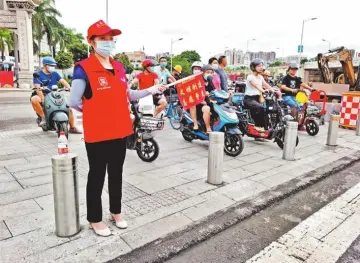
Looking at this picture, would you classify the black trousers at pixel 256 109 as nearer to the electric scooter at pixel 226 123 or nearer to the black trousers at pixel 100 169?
the electric scooter at pixel 226 123

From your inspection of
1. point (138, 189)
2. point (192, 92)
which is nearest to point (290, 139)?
point (192, 92)

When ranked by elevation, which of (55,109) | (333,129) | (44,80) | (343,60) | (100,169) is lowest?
(333,129)

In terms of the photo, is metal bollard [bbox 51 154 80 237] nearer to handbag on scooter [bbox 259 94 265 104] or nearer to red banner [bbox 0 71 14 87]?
handbag on scooter [bbox 259 94 265 104]

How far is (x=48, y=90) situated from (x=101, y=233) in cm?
467

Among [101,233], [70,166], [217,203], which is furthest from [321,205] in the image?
[70,166]

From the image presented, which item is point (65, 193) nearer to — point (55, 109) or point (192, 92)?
point (192, 92)

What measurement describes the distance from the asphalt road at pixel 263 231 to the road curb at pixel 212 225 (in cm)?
6

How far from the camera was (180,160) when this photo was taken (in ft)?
17.8

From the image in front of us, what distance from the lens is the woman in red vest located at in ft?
8.42

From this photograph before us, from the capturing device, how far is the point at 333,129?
6.78 m

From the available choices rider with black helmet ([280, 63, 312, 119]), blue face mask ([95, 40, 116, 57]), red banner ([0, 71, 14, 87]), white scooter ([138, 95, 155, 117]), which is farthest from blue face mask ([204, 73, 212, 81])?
red banner ([0, 71, 14, 87])

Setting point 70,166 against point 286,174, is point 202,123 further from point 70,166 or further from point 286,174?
point 70,166

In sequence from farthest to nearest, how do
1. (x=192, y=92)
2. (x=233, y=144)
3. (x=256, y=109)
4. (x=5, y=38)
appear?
(x=5, y=38), (x=256, y=109), (x=233, y=144), (x=192, y=92)

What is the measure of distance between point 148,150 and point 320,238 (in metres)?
3.02
